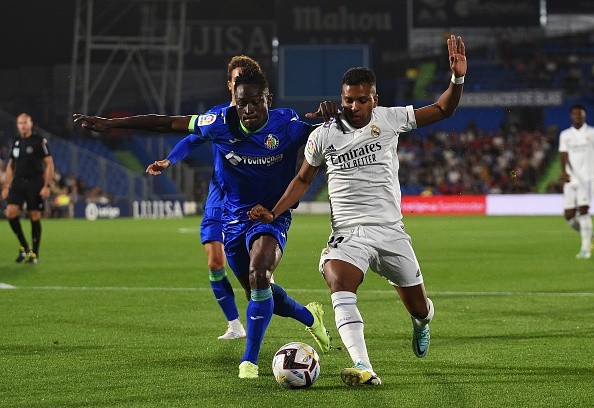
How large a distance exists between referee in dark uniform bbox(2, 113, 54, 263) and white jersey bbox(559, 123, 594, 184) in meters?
8.56

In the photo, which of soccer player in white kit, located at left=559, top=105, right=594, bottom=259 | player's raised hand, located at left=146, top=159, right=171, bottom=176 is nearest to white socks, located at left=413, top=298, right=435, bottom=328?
player's raised hand, located at left=146, top=159, right=171, bottom=176

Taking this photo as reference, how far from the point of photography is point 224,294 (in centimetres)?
936

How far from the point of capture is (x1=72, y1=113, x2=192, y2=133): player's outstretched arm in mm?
7828

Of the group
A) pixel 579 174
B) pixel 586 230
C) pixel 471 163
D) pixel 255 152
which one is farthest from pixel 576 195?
pixel 471 163

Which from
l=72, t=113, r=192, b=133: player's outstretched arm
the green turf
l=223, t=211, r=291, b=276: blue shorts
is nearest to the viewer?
the green turf

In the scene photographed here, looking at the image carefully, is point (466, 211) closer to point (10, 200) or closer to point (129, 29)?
point (129, 29)

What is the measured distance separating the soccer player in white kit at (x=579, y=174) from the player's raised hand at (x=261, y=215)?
12.3m

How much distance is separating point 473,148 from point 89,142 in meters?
15.7

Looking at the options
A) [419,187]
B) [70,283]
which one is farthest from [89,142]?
[70,283]

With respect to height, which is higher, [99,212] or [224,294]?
[99,212]

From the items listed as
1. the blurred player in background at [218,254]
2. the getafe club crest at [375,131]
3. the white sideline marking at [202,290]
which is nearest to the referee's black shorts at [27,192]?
the white sideline marking at [202,290]

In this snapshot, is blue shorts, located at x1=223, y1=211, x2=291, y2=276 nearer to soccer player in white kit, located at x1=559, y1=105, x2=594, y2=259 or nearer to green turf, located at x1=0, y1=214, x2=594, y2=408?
green turf, located at x1=0, y1=214, x2=594, y2=408

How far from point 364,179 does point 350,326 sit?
976 millimetres

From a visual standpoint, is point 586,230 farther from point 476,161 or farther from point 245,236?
point 476,161
